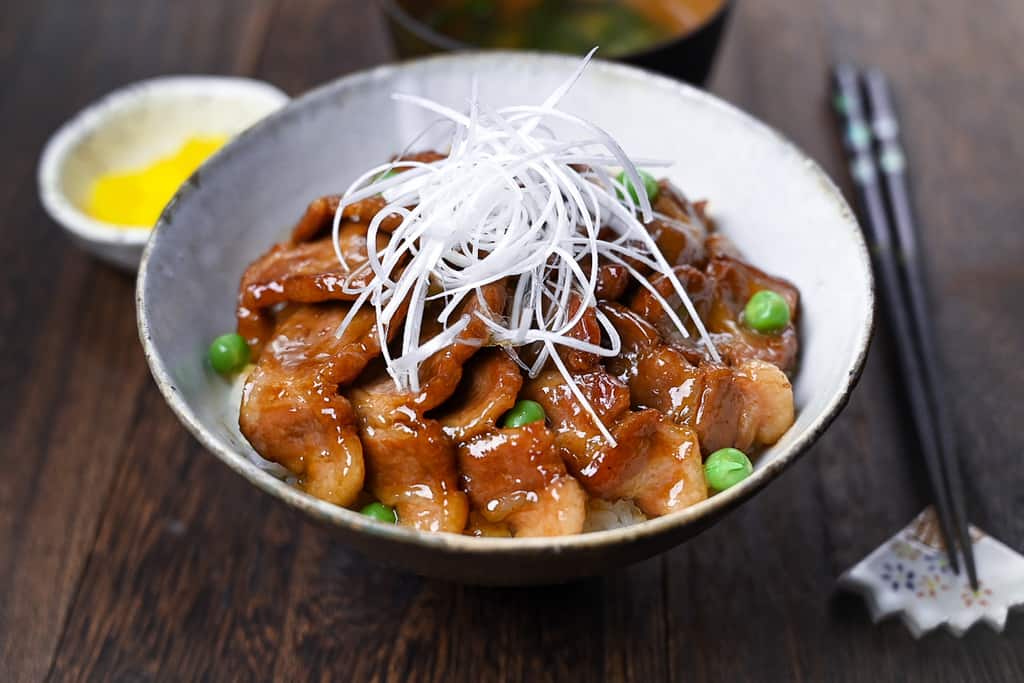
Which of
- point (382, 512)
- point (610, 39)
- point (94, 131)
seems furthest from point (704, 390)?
point (94, 131)

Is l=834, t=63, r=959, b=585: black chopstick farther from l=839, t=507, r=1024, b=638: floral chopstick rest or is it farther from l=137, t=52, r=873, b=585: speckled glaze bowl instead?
l=137, t=52, r=873, b=585: speckled glaze bowl

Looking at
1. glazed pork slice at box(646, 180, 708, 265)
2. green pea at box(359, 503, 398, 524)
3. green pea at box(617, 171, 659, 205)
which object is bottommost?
green pea at box(359, 503, 398, 524)

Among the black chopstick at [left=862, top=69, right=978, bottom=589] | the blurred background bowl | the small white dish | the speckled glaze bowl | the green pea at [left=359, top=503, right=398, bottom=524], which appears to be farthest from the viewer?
the small white dish

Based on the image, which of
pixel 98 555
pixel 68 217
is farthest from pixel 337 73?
pixel 98 555

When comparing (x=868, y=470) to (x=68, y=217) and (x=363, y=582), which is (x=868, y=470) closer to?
(x=363, y=582)

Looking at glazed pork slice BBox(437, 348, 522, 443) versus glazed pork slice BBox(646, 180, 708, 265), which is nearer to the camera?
glazed pork slice BBox(437, 348, 522, 443)

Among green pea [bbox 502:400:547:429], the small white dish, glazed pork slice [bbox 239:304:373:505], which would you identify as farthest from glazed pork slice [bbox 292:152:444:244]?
the small white dish

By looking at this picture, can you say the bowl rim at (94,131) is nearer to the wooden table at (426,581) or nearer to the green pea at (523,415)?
the wooden table at (426,581)
